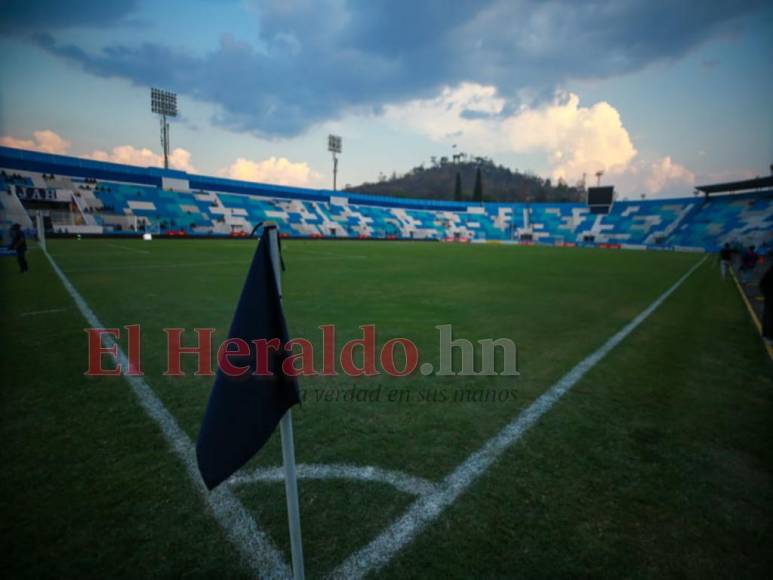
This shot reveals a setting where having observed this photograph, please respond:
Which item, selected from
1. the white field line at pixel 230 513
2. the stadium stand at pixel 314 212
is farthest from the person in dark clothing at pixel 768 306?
the stadium stand at pixel 314 212

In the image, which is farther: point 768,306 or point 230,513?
point 768,306

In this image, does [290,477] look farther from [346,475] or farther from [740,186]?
[740,186]

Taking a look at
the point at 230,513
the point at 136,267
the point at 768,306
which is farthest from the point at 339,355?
the point at 136,267

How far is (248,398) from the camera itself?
1.71m

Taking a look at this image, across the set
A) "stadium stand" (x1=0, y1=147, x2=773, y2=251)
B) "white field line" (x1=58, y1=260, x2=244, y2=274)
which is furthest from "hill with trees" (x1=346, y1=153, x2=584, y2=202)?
"white field line" (x1=58, y1=260, x2=244, y2=274)

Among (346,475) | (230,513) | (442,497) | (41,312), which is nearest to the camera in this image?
(230,513)

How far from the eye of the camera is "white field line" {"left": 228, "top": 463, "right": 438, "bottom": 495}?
252cm

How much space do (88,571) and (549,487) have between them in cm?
277

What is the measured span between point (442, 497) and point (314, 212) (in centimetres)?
5963

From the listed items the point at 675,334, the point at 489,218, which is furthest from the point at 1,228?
the point at 489,218

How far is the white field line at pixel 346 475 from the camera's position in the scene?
2.52m

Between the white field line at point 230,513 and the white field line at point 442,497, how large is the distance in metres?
0.38

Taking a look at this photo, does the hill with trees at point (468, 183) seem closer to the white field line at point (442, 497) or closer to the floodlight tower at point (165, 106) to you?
the floodlight tower at point (165, 106)

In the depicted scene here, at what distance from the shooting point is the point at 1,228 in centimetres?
2825
